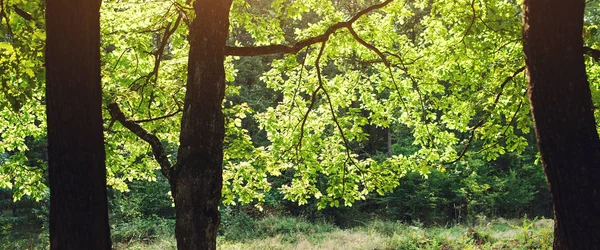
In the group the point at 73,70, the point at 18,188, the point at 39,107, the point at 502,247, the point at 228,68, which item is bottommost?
the point at 502,247

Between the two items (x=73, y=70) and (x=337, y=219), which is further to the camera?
(x=337, y=219)

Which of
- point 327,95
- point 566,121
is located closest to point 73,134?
point 566,121

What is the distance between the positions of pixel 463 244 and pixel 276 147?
25.3 feet

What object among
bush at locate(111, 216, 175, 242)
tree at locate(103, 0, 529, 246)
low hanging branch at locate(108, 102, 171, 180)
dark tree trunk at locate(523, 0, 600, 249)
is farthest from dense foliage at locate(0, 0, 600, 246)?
bush at locate(111, 216, 175, 242)

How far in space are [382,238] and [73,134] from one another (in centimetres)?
1412

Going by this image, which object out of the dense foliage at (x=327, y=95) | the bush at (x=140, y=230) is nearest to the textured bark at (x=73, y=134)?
the dense foliage at (x=327, y=95)

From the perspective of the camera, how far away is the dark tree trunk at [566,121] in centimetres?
288

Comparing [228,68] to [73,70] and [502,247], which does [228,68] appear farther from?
[502,247]

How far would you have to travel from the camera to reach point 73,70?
2.72 metres

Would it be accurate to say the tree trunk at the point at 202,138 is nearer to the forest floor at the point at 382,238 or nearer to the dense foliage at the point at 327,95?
the dense foliage at the point at 327,95

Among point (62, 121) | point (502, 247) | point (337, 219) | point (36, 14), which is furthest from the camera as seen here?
point (337, 219)

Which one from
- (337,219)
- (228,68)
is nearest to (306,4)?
(228,68)

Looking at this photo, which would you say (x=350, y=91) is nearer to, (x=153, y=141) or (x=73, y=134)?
(x=153, y=141)

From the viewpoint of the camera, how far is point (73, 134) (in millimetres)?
2678
